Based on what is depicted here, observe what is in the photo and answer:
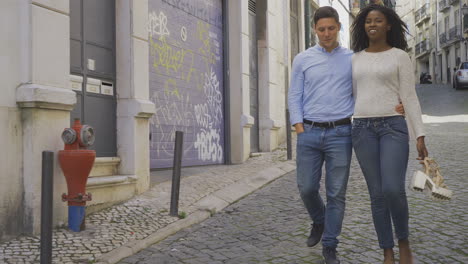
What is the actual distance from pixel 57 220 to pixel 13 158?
777 mm

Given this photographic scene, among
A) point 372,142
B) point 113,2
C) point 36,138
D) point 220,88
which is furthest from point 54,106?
point 220,88

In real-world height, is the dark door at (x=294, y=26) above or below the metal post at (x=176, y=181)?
above

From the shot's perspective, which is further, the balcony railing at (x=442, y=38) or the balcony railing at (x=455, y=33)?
the balcony railing at (x=442, y=38)

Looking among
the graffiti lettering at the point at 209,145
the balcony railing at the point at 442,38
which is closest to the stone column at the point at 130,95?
the graffiti lettering at the point at 209,145

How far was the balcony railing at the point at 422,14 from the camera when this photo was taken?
58375mm

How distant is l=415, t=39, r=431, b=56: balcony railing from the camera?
191 feet

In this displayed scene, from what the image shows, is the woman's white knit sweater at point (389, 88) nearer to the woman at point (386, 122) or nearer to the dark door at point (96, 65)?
the woman at point (386, 122)

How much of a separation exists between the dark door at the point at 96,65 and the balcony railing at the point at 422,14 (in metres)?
56.3

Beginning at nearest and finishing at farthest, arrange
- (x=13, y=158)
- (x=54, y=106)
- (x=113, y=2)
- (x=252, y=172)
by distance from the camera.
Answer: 1. (x=13, y=158)
2. (x=54, y=106)
3. (x=113, y=2)
4. (x=252, y=172)

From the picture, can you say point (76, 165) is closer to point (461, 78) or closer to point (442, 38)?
point (461, 78)

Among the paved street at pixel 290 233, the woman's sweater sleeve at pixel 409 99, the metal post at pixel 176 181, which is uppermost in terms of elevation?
the woman's sweater sleeve at pixel 409 99

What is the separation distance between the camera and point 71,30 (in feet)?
20.4

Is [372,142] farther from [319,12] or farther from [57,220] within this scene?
[57,220]

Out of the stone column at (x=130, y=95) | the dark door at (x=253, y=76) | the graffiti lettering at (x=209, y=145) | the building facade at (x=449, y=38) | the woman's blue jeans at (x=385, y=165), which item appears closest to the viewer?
the woman's blue jeans at (x=385, y=165)
